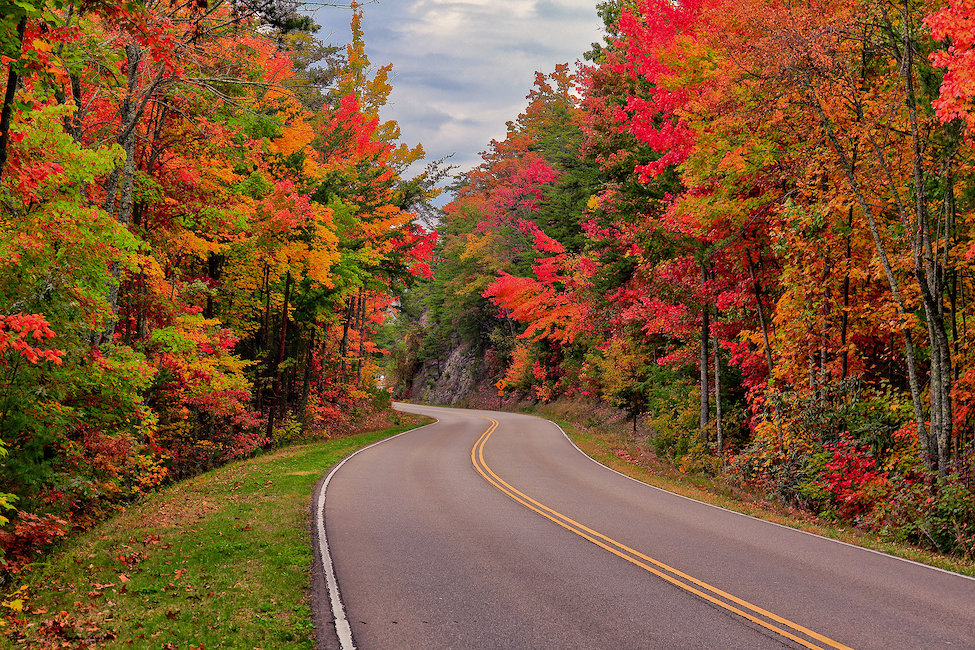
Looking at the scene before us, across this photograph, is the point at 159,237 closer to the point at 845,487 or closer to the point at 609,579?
the point at 609,579

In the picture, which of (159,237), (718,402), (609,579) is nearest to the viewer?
(609,579)

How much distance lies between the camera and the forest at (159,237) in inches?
335

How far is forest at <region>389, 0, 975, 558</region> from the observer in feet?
35.0

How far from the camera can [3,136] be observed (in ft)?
18.0

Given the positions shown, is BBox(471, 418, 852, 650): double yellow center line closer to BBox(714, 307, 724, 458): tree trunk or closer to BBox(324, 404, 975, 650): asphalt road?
BBox(324, 404, 975, 650): asphalt road

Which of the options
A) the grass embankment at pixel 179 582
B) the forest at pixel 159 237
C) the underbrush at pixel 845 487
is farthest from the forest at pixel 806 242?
the grass embankment at pixel 179 582

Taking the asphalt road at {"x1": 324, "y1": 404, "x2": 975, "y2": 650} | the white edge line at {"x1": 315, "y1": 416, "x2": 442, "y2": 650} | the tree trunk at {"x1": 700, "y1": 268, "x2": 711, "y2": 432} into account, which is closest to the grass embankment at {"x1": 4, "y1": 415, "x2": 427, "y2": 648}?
the white edge line at {"x1": 315, "y1": 416, "x2": 442, "y2": 650}

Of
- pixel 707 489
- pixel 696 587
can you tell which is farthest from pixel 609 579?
pixel 707 489

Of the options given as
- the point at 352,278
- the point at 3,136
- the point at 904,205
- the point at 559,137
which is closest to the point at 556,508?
the point at 904,205

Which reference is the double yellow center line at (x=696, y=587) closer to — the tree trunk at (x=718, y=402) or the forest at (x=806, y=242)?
the forest at (x=806, y=242)

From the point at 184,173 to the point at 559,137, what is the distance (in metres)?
27.9

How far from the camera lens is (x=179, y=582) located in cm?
752

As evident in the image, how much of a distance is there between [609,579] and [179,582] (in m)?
5.60

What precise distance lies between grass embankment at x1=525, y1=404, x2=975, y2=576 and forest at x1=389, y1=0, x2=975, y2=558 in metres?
0.52
